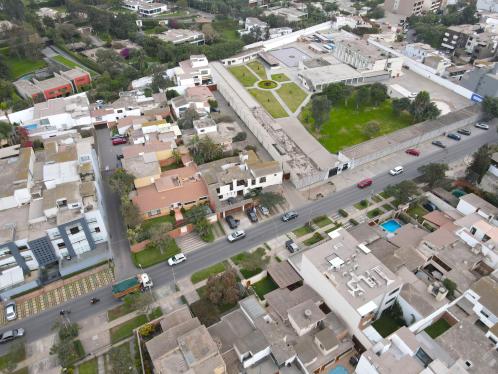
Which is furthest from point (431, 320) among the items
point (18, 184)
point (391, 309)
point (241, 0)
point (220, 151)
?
point (241, 0)

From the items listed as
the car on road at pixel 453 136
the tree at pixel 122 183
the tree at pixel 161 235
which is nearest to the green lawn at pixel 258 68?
the car on road at pixel 453 136

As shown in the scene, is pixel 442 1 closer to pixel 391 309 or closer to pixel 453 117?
pixel 453 117

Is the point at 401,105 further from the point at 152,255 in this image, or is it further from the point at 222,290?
the point at 152,255

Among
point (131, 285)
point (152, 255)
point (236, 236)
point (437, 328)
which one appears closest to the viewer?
point (437, 328)

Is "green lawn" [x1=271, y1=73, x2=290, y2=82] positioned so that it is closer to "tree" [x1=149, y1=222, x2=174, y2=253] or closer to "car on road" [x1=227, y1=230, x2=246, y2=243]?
"car on road" [x1=227, y1=230, x2=246, y2=243]

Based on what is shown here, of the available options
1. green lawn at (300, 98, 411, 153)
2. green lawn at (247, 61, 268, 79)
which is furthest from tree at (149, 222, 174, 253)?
green lawn at (247, 61, 268, 79)

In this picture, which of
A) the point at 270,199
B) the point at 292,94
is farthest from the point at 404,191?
the point at 292,94

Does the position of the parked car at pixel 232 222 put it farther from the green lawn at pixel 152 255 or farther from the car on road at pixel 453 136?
the car on road at pixel 453 136
